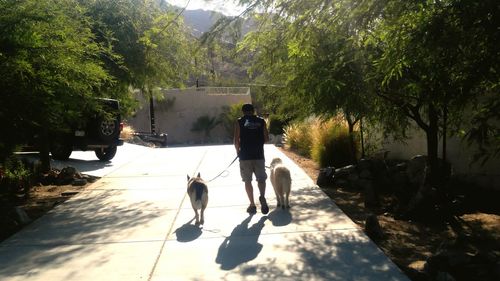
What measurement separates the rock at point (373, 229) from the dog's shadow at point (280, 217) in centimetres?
121

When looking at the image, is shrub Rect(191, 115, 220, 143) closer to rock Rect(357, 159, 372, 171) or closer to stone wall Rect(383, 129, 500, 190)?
stone wall Rect(383, 129, 500, 190)

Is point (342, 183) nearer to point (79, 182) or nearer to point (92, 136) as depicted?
point (79, 182)

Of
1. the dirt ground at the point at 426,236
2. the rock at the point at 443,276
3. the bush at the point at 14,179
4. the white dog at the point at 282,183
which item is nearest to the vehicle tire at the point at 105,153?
the bush at the point at 14,179

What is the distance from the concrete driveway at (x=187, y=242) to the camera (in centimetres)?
592

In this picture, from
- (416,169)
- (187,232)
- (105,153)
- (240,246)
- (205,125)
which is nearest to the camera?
(240,246)

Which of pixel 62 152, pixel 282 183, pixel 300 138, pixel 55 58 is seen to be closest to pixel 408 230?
pixel 282 183

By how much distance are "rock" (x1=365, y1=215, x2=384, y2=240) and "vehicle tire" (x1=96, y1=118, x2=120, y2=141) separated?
368 inches

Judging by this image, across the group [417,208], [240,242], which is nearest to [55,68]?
[240,242]

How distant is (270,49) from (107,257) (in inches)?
132

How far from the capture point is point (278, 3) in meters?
6.62

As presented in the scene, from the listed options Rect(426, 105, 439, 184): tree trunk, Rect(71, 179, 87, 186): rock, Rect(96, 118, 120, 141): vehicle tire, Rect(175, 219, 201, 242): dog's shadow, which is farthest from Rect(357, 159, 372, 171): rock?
Rect(96, 118, 120, 141): vehicle tire

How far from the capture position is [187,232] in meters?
7.64

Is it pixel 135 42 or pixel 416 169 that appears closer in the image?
pixel 416 169

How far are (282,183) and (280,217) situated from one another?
2.00 ft
